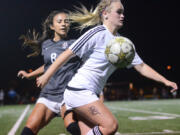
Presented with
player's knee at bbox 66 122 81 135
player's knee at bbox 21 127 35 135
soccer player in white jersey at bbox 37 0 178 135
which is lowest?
player's knee at bbox 66 122 81 135

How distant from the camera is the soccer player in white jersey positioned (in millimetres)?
3451

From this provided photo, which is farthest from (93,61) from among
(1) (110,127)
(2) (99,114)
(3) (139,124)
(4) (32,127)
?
(3) (139,124)

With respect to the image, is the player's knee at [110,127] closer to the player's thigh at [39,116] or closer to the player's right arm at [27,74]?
the player's thigh at [39,116]

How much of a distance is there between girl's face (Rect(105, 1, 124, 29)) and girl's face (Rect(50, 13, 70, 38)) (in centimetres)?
109

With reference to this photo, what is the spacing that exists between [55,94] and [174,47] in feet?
216

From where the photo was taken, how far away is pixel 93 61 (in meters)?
3.69

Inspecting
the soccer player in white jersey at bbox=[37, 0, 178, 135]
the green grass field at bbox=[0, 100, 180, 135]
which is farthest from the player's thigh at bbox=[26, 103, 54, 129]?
the green grass field at bbox=[0, 100, 180, 135]

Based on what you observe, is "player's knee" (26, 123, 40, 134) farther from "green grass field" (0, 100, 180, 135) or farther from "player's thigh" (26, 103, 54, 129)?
"green grass field" (0, 100, 180, 135)

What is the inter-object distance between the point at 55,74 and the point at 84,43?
3.82 feet

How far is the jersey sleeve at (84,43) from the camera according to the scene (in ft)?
11.6

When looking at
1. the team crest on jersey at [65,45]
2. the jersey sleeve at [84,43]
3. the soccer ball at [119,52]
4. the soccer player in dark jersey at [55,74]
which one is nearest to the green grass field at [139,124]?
the soccer player in dark jersey at [55,74]

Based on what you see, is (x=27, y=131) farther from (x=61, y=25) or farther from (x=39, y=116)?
(x=61, y=25)

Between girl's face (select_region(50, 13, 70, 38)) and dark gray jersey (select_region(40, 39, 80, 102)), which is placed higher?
girl's face (select_region(50, 13, 70, 38))

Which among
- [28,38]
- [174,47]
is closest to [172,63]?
[174,47]
